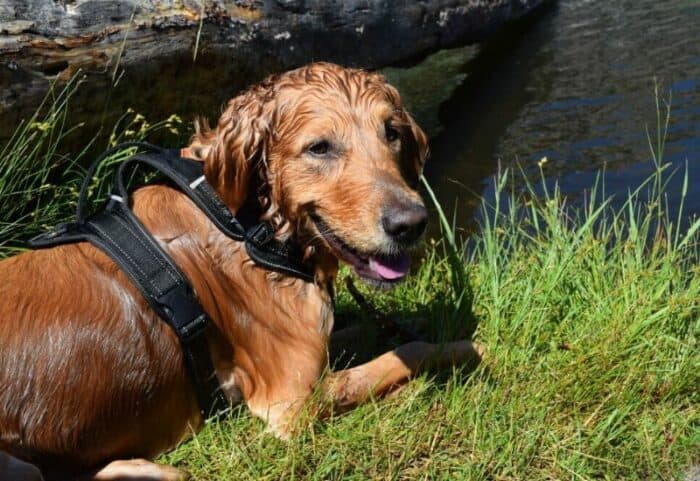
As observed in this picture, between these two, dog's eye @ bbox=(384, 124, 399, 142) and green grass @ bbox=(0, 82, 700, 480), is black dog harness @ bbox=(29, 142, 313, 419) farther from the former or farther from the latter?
dog's eye @ bbox=(384, 124, 399, 142)

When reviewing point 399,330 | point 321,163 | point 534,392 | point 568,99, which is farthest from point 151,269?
point 568,99

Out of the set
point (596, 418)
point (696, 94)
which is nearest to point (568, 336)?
point (596, 418)

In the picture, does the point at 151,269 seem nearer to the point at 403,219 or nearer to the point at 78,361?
the point at 78,361

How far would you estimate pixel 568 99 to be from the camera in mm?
9945

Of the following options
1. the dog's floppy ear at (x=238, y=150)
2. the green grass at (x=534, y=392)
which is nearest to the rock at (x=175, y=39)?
the green grass at (x=534, y=392)

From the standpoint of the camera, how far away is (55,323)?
3.32m

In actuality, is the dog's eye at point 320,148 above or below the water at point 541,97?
above

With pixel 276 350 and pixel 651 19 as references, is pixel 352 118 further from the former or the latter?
pixel 651 19

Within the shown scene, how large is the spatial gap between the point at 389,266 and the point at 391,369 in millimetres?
586

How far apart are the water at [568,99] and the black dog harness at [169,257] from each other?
3.28 meters

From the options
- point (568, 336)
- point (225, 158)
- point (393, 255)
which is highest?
point (225, 158)

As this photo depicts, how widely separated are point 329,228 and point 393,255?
0.30 meters

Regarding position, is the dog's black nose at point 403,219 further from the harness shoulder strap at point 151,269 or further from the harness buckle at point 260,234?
the harness shoulder strap at point 151,269

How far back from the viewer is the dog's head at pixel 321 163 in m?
3.57
